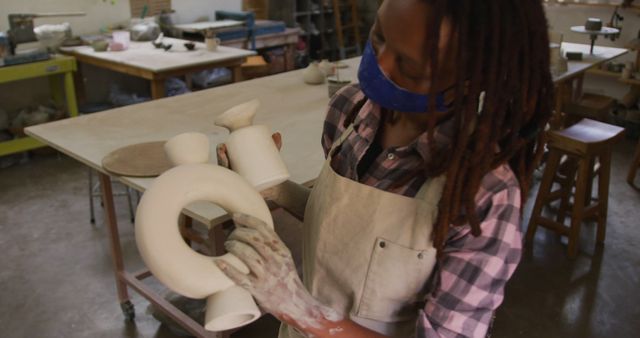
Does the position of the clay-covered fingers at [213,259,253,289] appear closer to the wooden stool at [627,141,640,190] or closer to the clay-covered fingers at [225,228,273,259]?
the clay-covered fingers at [225,228,273,259]

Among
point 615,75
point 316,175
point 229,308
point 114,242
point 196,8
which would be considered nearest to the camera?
point 229,308

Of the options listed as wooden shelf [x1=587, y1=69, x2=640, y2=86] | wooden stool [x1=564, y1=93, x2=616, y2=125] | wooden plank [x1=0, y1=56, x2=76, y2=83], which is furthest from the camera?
wooden shelf [x1=587, y1=69, x2=640, y2=86]

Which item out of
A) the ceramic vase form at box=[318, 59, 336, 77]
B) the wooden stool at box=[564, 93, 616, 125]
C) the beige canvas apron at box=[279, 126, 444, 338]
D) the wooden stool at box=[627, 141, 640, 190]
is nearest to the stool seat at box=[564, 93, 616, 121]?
the wooden stool at box=[564, 93, 616, 125]

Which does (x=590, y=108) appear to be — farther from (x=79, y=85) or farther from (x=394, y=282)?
(x=79, y=85)

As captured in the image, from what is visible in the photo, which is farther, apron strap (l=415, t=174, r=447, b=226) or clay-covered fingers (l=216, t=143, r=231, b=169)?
clay-covered fingers (l=216, t=143, r=231, b=169)

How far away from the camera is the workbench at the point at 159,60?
394 cm

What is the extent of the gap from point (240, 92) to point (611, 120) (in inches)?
140

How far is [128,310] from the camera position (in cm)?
271

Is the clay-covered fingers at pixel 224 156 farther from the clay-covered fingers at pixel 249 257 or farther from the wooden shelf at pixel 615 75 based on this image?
the wooden shelf at pixel 615 75

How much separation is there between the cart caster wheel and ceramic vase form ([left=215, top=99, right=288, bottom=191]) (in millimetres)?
1758

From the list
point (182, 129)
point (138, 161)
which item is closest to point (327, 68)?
point (182, 129)

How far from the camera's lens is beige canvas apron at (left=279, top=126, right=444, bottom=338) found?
103cm

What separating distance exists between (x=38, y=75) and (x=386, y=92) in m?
3.94

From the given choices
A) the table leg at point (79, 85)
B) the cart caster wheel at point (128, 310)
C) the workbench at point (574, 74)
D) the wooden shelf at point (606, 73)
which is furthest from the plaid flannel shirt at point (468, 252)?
the wooden shelf at point (606, 73)
